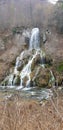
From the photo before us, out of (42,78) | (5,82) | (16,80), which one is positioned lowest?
(5,82)

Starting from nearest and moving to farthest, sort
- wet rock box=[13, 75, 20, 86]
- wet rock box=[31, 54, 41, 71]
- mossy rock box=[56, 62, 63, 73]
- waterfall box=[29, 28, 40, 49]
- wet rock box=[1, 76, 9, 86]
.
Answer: wet rock box=[13, 75, 20, 86], wet rock box=[1, 76, 9, 86], mossy rock box=[56, 62, 63, 73], wet rock box=[31, 54, 41, 71], waterfall box=[29, 28, 40, 49]

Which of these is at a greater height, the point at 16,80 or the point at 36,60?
the point at 36,60

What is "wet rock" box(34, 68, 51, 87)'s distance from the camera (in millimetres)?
19516

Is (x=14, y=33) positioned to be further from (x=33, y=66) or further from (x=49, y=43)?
(x=33, y=66)

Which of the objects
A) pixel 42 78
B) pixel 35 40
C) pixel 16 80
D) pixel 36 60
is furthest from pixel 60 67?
pixel 35 40

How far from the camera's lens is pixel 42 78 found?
65.7ft

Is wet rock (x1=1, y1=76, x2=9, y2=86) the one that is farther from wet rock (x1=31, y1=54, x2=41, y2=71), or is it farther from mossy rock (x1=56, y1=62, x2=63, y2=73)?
mossy rock (x1=56, y1=62, x2=63, y2=73)

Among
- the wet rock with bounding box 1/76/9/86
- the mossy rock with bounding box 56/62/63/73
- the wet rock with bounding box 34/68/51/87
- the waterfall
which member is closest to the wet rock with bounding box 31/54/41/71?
the wet rock with bounding box 34/68/51/87

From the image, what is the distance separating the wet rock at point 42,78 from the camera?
64.0ft

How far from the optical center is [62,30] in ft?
97.1

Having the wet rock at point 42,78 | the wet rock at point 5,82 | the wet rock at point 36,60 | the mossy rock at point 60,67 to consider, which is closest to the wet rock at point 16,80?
the wet rock at point 5,82

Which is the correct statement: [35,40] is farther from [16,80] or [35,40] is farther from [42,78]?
[42,78]

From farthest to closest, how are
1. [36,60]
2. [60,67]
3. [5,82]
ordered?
1. [60,67]
2. [36,60]
3. [5,82]

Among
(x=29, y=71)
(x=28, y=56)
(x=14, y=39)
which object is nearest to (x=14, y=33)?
(x=14, y=39)
